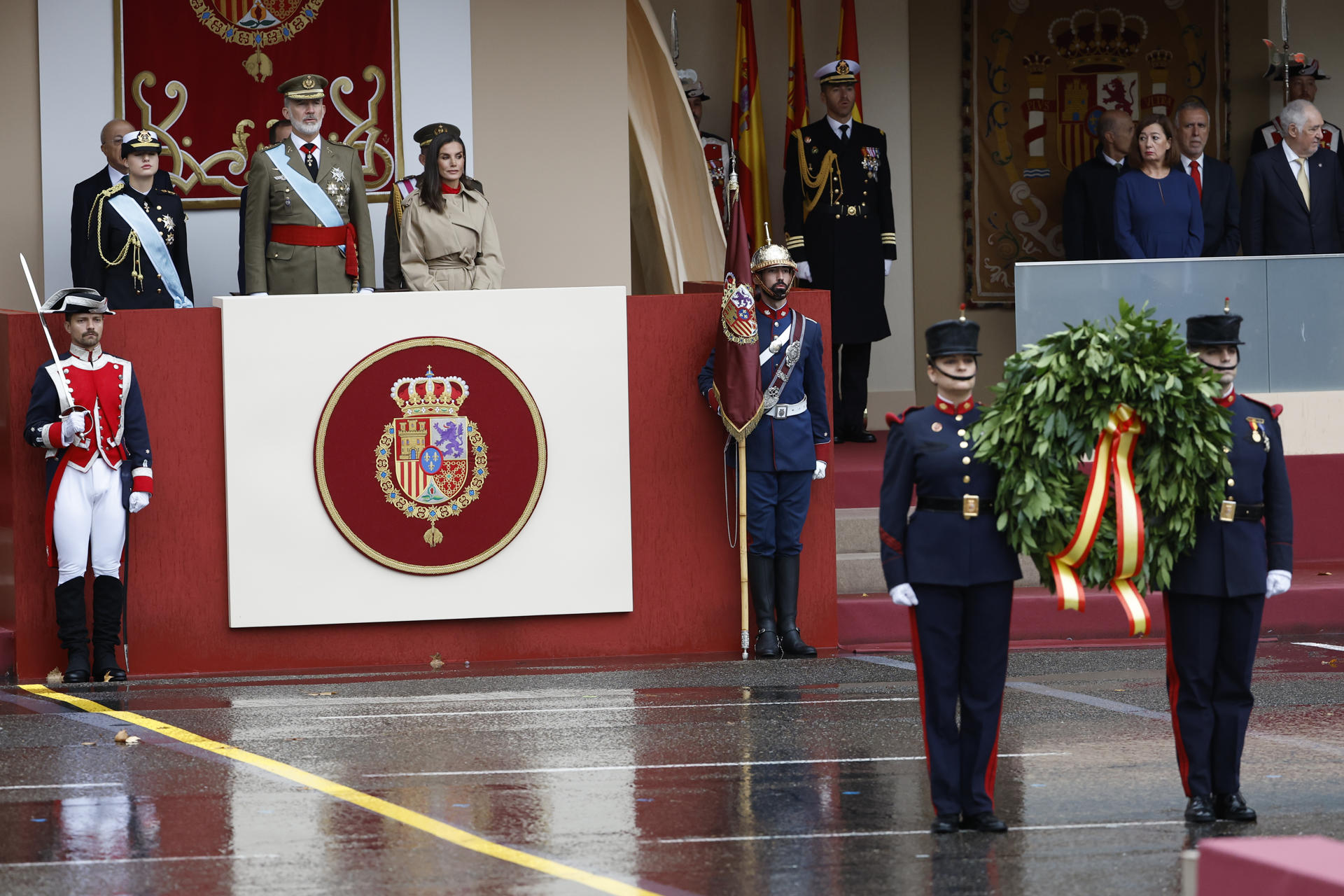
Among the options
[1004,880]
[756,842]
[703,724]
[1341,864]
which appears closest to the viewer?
[1341,864]

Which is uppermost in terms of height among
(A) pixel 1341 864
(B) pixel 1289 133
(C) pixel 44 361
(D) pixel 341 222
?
(B) pixel 1289 133

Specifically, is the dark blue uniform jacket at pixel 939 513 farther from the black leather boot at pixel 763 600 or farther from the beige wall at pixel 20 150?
the beige wall at pixel 20 150

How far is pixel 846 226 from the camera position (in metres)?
12.2

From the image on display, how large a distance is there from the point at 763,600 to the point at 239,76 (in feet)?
16.2

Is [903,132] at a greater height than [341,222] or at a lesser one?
greater

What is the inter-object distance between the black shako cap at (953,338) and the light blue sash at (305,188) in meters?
4.65

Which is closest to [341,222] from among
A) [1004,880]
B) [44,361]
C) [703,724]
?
[44,361]


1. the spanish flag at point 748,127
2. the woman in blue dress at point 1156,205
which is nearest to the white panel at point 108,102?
the spanish flag at point 748,127

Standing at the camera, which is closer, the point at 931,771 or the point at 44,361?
the point at 931,771

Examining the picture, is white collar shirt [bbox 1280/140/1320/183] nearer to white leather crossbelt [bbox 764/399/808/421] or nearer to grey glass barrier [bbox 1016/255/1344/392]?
grey glass barrier [bbox 1016/255/1344/392]

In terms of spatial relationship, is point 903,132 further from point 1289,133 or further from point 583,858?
point 583,858

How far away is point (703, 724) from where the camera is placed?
7.21 m

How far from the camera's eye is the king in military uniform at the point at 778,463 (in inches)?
353

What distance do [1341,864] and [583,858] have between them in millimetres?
2541
